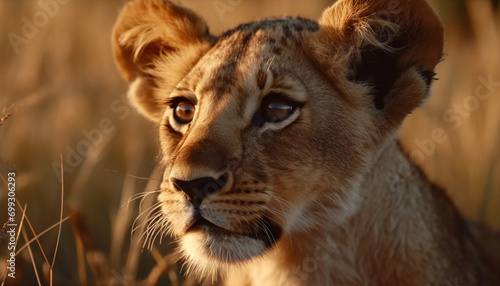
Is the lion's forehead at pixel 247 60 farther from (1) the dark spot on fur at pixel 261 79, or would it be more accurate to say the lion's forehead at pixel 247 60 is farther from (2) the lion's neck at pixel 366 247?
(2) the lion's neck at pixel 366 247

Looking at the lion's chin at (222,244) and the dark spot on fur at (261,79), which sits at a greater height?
the dark spot on fur at (261,79)

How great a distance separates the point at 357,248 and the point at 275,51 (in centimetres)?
88

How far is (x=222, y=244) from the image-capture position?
9.58ft

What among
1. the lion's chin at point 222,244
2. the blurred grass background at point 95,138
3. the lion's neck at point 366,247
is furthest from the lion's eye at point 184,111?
the blurred grass background at point 95,138

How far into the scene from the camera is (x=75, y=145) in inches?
242

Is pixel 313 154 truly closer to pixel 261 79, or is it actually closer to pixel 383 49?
pixel 261 79

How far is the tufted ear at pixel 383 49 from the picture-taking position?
316 cm

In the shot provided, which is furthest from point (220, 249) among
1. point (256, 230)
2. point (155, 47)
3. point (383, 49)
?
point (155, 47)

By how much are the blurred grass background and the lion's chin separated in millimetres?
1411

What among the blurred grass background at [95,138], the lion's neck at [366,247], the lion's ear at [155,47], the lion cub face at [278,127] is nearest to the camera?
the lion cub face at [278,127]

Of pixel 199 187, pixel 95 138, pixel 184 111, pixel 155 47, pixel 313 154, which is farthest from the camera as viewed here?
pixel 95 138

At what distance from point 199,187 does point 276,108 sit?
52 centimetres

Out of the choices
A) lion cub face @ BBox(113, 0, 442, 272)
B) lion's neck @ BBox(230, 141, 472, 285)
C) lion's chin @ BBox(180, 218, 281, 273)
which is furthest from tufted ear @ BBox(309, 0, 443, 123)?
lion's chin @ BBox(180, 218, 281, 273)

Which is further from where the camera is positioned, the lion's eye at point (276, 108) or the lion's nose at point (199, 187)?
the lion's eye at point (276, 108)
